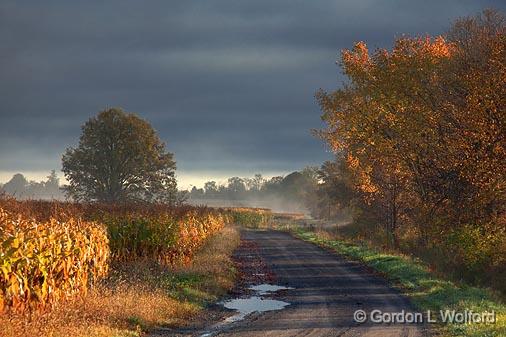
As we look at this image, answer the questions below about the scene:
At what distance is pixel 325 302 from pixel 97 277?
7985mm

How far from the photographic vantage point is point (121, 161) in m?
82.9

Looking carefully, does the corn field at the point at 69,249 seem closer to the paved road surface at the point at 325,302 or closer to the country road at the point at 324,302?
the country road at the point at 324,302

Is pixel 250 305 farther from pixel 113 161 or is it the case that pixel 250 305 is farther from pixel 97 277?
pixel 113 161

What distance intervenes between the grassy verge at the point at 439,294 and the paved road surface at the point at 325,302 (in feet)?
2.48

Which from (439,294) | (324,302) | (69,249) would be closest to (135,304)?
(69,249)

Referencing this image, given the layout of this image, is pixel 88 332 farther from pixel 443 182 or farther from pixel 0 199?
pixel 443 182

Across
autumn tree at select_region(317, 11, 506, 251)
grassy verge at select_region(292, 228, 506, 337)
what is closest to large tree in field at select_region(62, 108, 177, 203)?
autumn tree at select_region(317, 11, 506, 251)

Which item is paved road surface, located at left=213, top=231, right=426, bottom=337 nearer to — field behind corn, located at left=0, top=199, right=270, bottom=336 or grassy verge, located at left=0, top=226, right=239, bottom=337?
grassy verge, located at left=0, top=226, right=239, bottom=337

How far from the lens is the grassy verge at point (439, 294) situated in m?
16.6

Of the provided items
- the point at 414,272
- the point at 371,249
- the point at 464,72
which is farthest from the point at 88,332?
the point at 371,249

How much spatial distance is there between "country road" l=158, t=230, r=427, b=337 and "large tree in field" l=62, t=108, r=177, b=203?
49290 millimetres

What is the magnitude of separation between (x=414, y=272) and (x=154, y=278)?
12200 millimetres

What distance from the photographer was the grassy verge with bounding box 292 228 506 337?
1664cm

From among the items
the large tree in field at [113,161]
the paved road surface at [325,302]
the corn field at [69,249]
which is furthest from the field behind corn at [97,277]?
the large tree in field at [113,161]
